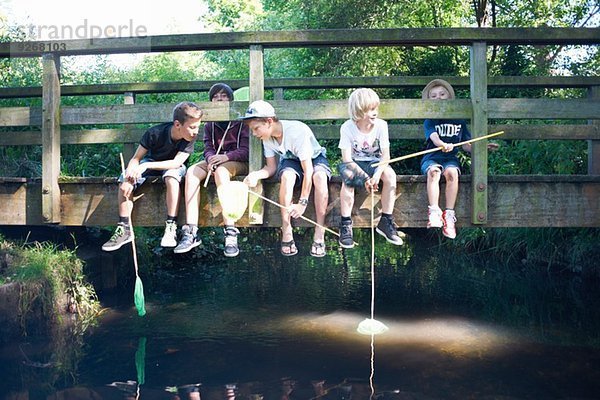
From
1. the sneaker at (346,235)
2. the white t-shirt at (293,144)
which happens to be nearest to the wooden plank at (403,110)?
the white t-shirt at (293,144)

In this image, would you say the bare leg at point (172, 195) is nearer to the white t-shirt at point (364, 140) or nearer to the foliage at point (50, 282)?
the white t-shirt at point (364, 140)

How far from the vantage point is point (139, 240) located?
8.38 m

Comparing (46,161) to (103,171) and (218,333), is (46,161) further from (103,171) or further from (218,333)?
(103,171)

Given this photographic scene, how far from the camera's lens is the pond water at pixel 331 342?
4672 mm

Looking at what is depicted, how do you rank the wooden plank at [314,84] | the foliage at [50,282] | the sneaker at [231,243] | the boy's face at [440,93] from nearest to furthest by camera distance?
the sneaker at [231,243] → the boy's face at [440,93] → the foliage at [50,282] → the wooden plank at [314,84]

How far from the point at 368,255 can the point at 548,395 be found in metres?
7.18

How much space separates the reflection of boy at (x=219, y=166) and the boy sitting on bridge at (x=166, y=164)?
117 millimetres

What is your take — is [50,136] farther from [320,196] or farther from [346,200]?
[346,200]

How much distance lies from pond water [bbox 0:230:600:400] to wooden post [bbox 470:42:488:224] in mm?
1306

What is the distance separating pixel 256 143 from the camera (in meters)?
4.93

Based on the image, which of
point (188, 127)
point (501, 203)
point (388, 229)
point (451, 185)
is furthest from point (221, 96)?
point (501, 203)

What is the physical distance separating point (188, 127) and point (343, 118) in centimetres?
122

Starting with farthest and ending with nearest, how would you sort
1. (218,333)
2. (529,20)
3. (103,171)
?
(529,20), (103,171), (218,333)

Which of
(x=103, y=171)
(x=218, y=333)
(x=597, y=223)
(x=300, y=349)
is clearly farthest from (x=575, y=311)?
(x=103, y=171)
